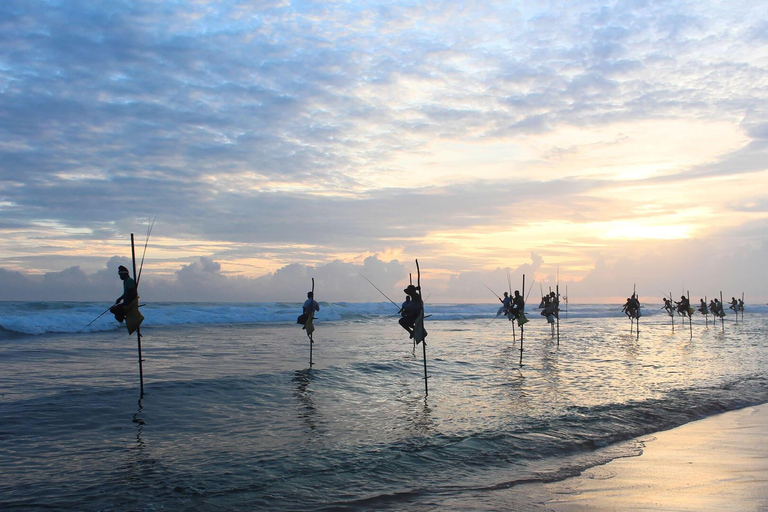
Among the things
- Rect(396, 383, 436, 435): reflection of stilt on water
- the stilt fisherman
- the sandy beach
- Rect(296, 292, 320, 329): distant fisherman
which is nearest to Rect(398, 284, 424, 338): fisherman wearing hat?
the stilt fisherman

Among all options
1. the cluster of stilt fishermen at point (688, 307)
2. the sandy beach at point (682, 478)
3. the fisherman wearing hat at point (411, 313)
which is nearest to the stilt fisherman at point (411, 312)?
the fisherman wearing hat at point (411, 313)

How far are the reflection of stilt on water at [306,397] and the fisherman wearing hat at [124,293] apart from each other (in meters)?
4.54

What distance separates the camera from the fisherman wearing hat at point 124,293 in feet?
37.2

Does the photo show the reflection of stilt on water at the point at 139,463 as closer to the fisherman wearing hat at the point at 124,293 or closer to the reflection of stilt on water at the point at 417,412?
the fisherman wearing hat at the point at 124,293

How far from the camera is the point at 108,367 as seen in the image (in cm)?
1773

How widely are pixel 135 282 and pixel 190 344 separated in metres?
16.6

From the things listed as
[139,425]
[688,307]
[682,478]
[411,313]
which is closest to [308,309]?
[411,313]

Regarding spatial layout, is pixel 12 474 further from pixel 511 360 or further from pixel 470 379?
pixel 511 360

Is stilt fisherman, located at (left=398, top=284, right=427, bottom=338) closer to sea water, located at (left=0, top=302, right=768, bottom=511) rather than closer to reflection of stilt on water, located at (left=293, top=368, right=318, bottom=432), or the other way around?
sea water, located at (left=0, top=302, right=768, bottom=511)

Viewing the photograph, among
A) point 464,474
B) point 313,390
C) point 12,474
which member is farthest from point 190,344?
point 464,474

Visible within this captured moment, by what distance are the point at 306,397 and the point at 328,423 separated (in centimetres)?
279

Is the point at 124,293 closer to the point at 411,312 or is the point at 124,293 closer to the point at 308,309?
the point at 411,312

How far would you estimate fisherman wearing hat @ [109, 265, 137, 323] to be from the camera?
37.2ft

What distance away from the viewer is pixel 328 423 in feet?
34.8
